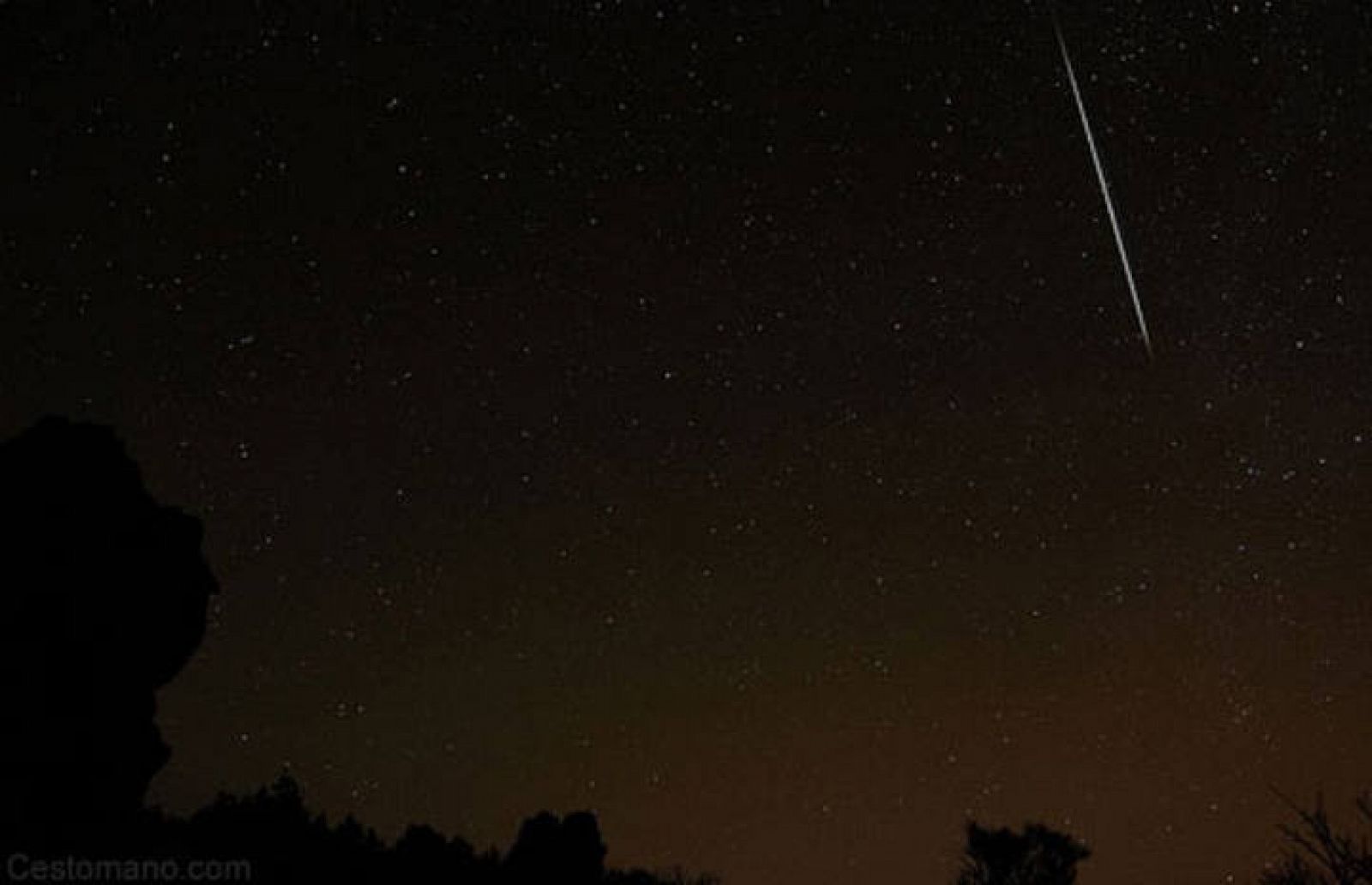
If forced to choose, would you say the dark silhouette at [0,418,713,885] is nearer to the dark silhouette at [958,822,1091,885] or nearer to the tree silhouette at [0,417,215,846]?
the tree silhouette at [0,417,215,846]

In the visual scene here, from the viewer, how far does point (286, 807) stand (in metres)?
21.2

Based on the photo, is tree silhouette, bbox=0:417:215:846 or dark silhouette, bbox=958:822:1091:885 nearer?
tree silhouette, bbox=0:417:215:846

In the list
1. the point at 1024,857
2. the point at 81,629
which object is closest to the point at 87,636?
the point at 81,629

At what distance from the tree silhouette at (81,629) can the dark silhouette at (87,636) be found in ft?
0.04

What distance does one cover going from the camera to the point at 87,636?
12.4 m

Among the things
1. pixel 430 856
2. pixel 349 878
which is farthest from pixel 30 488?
pixel 430 856

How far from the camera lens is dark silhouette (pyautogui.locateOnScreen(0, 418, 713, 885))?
11.6 metres

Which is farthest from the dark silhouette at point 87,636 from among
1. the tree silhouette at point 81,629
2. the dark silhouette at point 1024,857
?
the dark silhouette at point 1024,857

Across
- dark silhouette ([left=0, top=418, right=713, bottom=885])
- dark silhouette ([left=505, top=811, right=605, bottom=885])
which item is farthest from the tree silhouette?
dark silhouette ([left=505, top=811, right=605, bottom=885])

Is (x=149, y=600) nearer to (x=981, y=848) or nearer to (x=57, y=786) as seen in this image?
(x=57, y=786)

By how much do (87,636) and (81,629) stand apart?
119 millimetres

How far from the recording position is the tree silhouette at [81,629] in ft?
38.3

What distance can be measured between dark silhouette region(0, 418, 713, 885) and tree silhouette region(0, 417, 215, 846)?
1 centimetres

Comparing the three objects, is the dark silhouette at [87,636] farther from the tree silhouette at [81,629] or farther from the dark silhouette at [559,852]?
the dark silhouette at [559,852]
